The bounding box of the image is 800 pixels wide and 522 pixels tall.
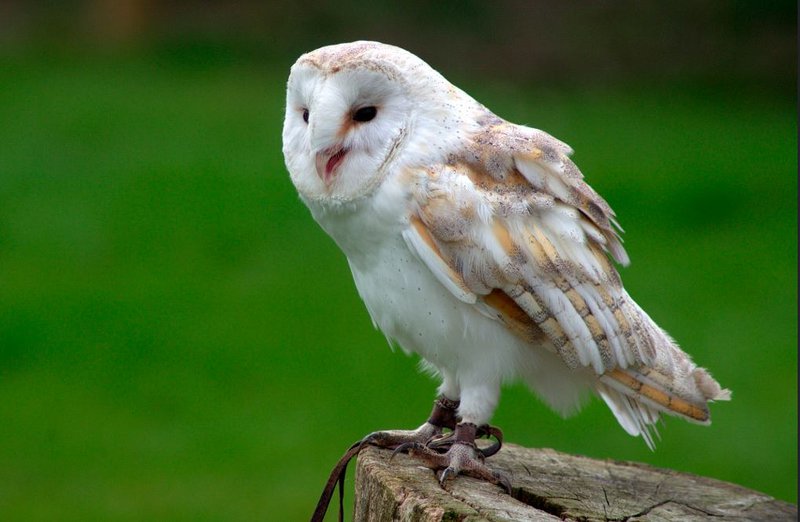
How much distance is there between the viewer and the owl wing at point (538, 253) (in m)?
2.93

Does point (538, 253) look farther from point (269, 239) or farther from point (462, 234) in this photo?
point (269, 239)

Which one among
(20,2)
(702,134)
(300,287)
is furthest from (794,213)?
(20,2)

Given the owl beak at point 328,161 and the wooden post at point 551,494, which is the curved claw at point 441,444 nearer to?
the wooden post at point 551,494

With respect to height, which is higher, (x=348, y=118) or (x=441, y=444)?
(x=348, y=118)

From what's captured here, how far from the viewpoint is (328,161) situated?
Answer: 2.96 meters

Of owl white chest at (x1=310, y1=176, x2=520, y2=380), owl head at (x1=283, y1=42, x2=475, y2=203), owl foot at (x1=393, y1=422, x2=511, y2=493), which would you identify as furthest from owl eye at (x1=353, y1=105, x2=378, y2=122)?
owl foot at (x1=393, y1=422, x2=511, y2=493)

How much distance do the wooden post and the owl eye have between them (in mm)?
804

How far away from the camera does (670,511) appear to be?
304cm

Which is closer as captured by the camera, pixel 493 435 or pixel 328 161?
pixel 328 161

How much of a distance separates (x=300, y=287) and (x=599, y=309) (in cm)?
492

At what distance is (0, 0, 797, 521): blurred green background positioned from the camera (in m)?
6.32

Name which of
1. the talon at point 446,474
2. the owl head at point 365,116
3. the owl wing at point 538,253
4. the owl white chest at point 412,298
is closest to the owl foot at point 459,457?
the talon at point 446,474

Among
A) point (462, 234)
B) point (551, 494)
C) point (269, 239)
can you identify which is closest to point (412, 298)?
point (462, 234)

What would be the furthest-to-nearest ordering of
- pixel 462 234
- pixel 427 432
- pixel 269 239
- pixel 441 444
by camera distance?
pixel 269 239
pixel 427 432
pixel 441 444
pixel 462 234
